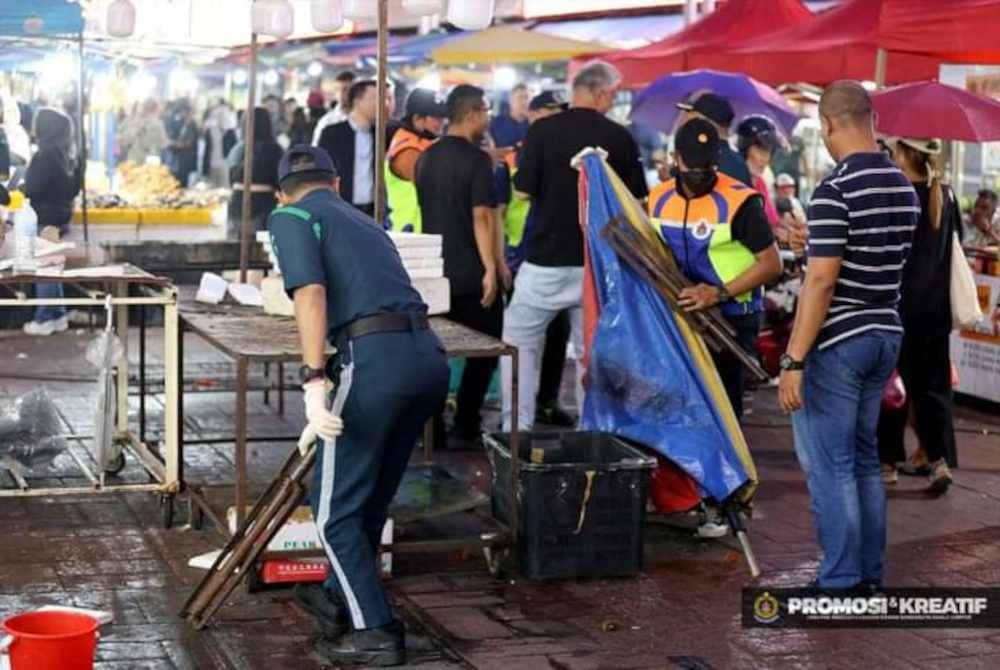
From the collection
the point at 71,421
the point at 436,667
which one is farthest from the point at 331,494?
the point at 71,421

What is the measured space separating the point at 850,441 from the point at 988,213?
6361 mm

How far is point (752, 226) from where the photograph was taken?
26.3 ft

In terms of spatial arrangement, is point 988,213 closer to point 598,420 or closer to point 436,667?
point 598,420

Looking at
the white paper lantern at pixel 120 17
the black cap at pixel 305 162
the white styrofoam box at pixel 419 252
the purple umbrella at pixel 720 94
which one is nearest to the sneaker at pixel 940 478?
the white styrofoam box at pixel 419 252

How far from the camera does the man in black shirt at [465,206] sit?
10016 mm

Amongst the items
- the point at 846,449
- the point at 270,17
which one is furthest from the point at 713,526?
the point at 270,17

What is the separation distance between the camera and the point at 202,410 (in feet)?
38.4

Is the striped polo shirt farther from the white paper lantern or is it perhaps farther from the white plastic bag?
the white paper lantern

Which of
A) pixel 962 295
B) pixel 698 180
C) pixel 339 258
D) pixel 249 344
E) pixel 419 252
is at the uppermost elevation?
pixel 698 180

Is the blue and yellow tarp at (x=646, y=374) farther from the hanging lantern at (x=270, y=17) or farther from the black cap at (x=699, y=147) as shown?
the hanging lantern at (x=270, y=17)

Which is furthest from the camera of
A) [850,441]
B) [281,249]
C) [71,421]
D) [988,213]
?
[988,213]

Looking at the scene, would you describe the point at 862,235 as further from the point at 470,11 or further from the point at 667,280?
the point at 470,11

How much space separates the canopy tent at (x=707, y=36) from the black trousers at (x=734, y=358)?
22.6 feet

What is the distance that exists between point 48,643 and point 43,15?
687 centimetres
